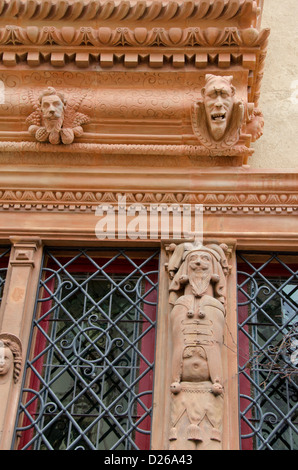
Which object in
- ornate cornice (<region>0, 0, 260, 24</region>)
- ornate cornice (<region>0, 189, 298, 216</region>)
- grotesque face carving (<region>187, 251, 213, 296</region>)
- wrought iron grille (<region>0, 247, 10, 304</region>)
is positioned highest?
ornate cornice (<region>0, 0, 260, 24</region>)

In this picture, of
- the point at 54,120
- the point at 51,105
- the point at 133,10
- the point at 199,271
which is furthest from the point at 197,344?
the point at 133,10

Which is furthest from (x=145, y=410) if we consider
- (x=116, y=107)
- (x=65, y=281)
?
(x=116, y=107)

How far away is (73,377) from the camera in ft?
18.8

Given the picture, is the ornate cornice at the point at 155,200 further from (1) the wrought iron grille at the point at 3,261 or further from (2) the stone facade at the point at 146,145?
(1) the wrought iron grille at the point at 3,261

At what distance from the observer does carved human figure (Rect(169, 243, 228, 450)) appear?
5129mm

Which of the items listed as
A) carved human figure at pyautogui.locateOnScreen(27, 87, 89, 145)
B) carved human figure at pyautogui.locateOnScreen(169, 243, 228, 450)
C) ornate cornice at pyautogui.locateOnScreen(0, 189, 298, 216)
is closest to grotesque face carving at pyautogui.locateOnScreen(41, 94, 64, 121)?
carved human figure at pyautogui.locateOnScreen(27, 87, 89, 145)

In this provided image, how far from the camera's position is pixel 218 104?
636cm

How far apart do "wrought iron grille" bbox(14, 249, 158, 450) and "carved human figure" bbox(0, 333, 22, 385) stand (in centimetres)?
13

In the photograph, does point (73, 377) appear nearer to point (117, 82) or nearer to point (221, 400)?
point (221, 400)

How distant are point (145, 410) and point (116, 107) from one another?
8.60 feet

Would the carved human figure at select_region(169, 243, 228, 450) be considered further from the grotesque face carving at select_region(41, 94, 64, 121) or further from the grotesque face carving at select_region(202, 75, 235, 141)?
the grotesque face carving at select_region(41, 94, 64, 121)

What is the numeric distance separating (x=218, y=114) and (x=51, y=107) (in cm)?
136

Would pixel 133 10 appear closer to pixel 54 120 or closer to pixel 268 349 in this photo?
pixel 54 120
